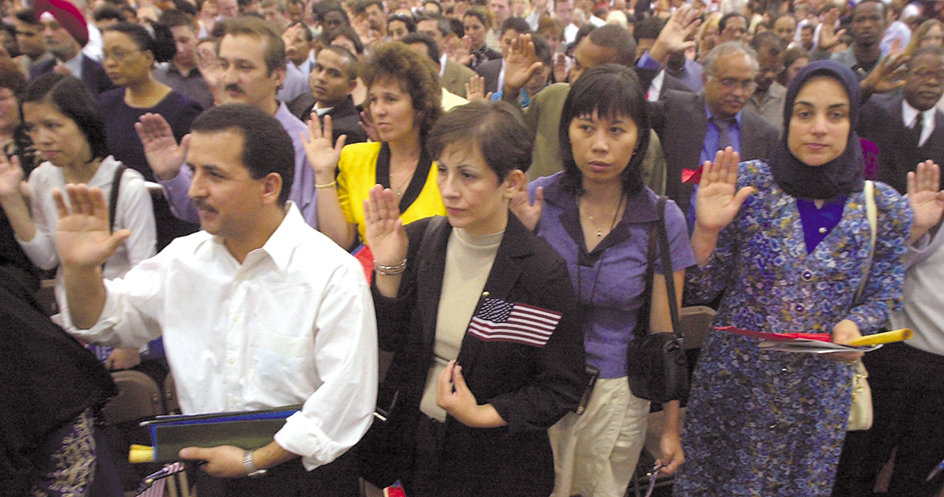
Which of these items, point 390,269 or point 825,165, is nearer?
point 390,269

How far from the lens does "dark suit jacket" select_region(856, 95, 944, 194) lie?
360 centimetres

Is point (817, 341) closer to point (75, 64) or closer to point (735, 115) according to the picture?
point (735, 115)

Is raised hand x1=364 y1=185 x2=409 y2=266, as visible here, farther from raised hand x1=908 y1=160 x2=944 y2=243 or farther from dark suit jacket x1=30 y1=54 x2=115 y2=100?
dark suit jacket x1=30 y1=54 x2=115 y2=100

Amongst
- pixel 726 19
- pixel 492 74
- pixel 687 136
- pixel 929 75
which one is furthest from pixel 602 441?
pixel 726 19

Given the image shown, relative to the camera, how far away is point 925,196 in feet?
7.17

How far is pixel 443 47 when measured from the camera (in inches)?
243

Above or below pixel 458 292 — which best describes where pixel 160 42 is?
above

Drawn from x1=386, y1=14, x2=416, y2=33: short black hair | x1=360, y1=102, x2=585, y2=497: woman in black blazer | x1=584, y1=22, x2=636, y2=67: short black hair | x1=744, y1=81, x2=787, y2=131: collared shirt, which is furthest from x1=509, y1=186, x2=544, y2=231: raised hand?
x1=386, y1=14, x2=416, y2=33: short black hair

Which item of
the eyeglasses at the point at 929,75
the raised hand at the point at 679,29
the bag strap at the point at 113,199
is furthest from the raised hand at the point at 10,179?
the eyeglasses at the point at 929,75

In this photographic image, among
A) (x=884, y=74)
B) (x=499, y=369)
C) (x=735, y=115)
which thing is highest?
(x=884, y=74)

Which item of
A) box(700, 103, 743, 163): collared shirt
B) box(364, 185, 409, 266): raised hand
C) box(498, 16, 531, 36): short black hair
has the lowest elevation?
box(364, 185, 409, 266): raised hand

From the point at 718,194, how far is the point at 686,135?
156 cm

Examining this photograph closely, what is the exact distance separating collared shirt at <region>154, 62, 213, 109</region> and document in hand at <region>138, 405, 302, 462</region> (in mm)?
3631

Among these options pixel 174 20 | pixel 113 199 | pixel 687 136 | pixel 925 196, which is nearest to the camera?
pixel 925 196
